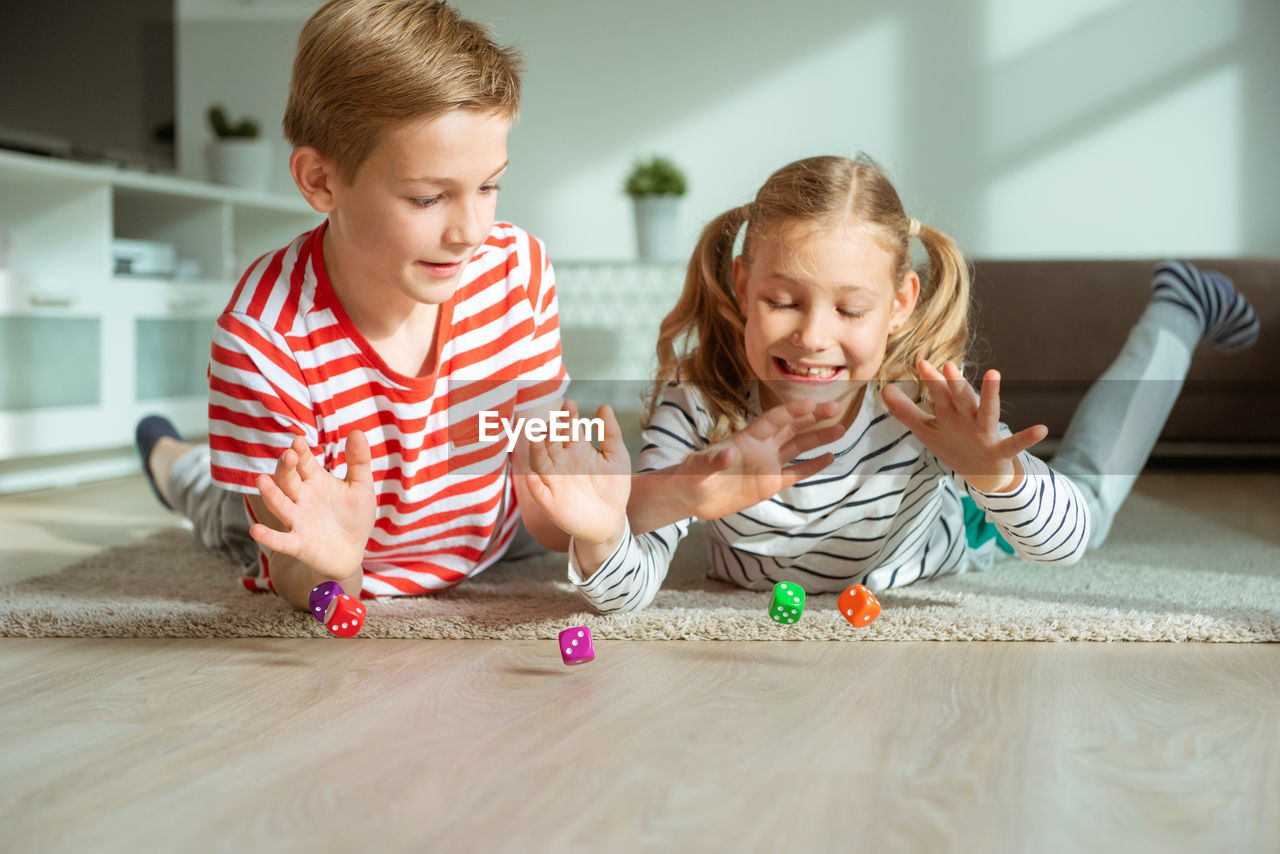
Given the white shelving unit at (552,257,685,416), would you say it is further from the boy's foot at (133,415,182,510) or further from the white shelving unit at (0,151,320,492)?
the boy's foot at (133,415,182,510)

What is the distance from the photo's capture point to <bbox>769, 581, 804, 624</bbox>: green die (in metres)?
0.99

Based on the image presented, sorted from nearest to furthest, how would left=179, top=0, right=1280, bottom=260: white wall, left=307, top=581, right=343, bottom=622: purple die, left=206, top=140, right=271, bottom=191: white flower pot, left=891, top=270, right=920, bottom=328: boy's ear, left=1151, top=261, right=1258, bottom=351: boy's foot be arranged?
left=307, top=581, right=343, bottom=622: purple die < left=891, top=270, right=920, bottom=328: boy's ear < left=1151, top=261, right=1258, bottom=351: boy's foot < left=206, top=140, right=271, bottom=191: white flower pot < left=179, top=0, right=1280, bottom=260: white wall

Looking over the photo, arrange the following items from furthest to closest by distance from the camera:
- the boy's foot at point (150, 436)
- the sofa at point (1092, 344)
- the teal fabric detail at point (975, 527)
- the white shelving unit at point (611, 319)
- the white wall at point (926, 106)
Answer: the white shelving unit at point (611, 319), the white wall at point (926, 106), the sofa at point (1092, 344), the boy's foot at point (150, 436), the teal fabric detail at point (975, 527)

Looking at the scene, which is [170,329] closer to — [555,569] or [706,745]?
[555,569]

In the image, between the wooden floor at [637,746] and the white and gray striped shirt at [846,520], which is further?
the white and gray striped shirt at [846,520]

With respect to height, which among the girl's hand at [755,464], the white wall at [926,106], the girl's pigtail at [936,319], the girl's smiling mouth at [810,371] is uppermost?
the white wall at [926,106]

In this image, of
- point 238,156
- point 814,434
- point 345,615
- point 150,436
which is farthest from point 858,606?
point 238,156

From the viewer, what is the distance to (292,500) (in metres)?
0.90

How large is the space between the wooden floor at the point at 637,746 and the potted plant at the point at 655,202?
2.47 m

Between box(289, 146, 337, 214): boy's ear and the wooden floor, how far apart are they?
401mm

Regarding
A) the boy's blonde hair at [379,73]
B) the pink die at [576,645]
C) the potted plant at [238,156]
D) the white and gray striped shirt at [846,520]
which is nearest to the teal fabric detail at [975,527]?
the white and gray striped shirt at [846,520]

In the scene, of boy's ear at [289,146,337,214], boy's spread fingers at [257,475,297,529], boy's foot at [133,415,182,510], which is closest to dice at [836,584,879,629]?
boy's spread fingers at [257,475,297,529]

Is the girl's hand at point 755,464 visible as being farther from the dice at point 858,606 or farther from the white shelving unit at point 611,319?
the white shelving unit at point 611,319

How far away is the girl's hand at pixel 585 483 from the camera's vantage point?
88 centimetres
